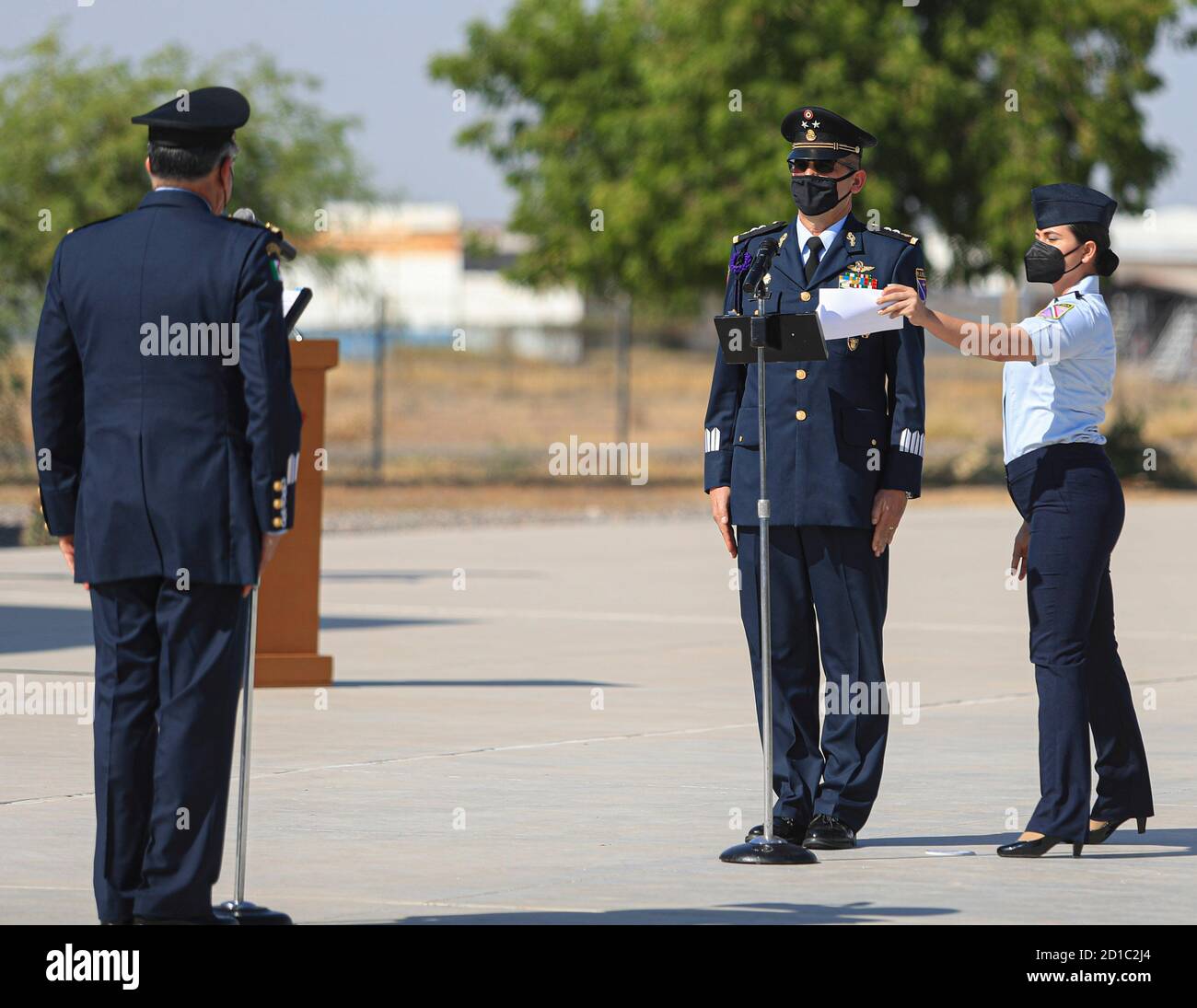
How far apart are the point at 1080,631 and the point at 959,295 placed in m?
65.7

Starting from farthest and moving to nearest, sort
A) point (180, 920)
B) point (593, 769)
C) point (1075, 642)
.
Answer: point (593, 769) < point (1075, 642) < point (180, 920)

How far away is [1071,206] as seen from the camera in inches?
301

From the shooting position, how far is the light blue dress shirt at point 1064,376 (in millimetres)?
7488

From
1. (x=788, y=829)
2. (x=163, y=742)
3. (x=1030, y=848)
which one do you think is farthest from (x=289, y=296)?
(x=1030, y=848)

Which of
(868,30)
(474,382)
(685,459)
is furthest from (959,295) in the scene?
(868,30)

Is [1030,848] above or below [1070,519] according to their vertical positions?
below

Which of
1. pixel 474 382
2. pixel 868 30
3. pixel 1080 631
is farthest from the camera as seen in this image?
pixel 474 382

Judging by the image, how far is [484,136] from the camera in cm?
3606

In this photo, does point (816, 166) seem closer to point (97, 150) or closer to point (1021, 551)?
point (1021, 551)

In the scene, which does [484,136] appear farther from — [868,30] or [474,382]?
[474,382]

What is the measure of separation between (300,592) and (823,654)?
4.56 metres

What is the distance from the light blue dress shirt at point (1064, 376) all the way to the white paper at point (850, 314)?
0.47 meters

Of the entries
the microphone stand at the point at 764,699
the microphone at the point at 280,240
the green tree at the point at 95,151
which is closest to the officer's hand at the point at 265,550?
the microphone at the point at 280,240
